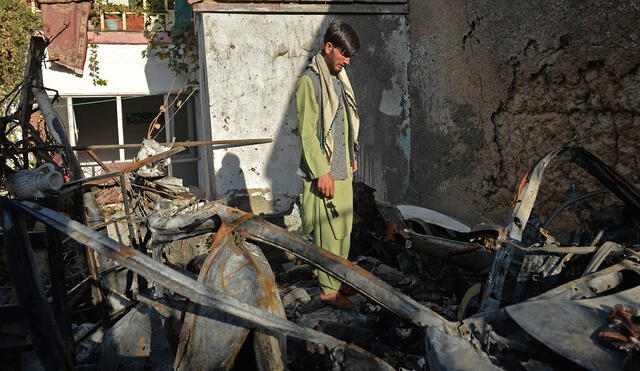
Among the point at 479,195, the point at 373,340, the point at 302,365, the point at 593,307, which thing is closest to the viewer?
the point at 593,307

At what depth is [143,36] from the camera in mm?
8219

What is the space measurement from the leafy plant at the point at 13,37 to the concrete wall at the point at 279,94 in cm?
359

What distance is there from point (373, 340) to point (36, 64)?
3.80 meters

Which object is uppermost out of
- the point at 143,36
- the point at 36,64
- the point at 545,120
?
the point at 143,36

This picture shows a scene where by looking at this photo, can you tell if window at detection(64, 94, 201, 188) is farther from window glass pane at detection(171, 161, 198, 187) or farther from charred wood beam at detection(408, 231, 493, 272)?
charred wood beam at detection(408, 231, 493, 272)

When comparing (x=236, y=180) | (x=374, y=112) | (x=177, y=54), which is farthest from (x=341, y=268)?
(x=177, y=54)

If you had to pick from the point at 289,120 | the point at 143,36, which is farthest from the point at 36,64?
the point at 143,36

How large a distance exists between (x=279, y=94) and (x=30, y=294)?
4552 mm

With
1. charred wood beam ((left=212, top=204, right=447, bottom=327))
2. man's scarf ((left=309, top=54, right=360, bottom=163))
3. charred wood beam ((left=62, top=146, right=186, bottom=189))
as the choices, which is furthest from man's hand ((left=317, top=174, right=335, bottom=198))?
charred wood beam ((left=62, top=146, right=186, bottom=189))

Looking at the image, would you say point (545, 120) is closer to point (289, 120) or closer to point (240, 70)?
point (289, 120)

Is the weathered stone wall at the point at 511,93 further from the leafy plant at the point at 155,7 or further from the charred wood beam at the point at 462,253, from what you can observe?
the leafy plant at the point at 155,7

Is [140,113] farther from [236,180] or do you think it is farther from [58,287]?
[58,287]

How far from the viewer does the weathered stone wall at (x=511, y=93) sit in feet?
12.3

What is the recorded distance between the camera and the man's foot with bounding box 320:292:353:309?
3340 millimetres
